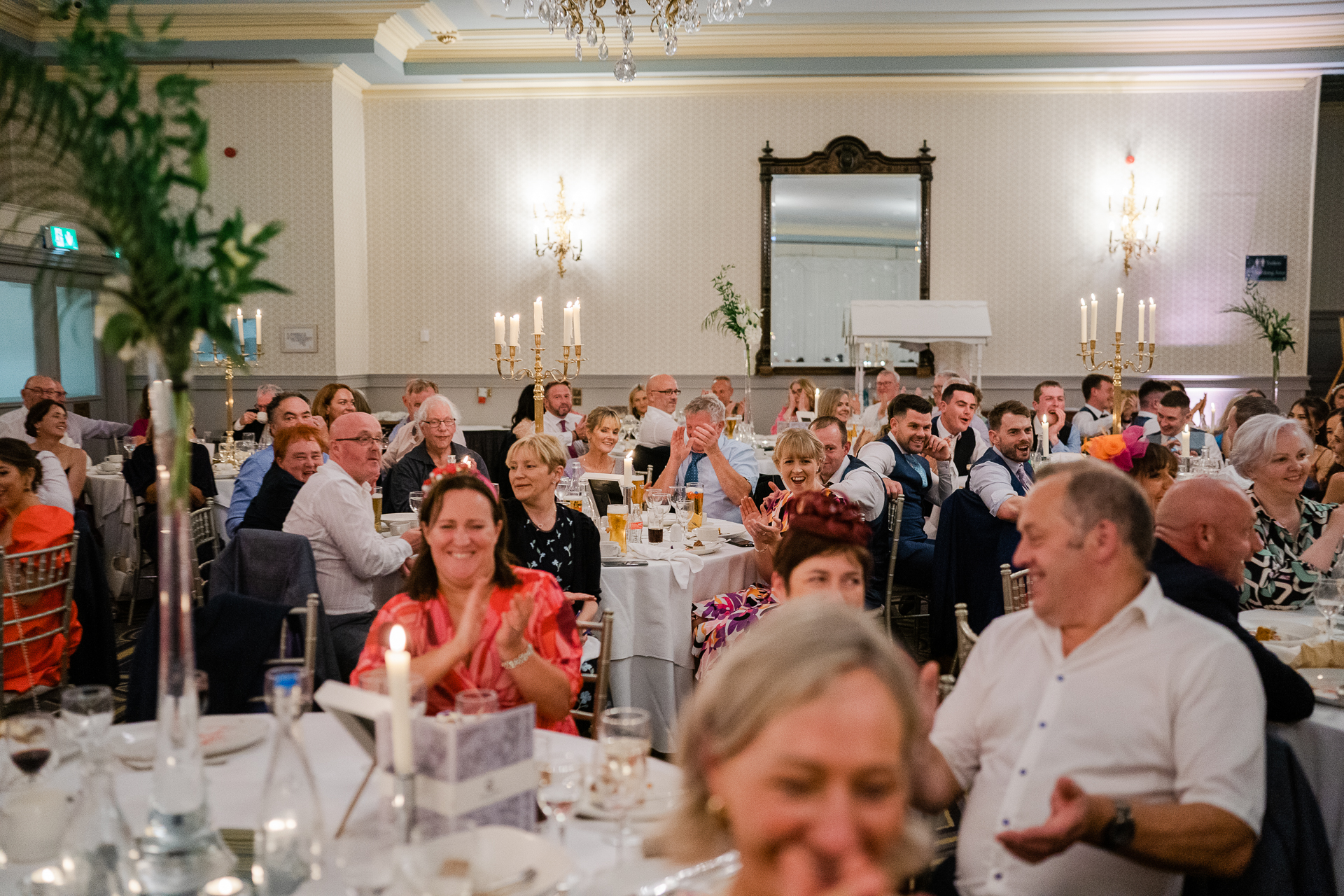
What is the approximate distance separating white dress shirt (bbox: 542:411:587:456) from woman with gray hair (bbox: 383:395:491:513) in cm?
177

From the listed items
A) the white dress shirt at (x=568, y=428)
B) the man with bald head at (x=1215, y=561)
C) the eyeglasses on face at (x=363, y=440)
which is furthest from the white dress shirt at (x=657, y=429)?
the man with bald head at (x=1215, y=561)

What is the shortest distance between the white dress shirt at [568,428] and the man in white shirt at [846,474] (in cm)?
251

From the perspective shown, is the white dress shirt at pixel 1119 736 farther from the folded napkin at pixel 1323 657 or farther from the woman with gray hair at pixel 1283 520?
the woman with gray hair at pixel 1283 520

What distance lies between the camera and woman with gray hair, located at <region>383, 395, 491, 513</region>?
5.21m

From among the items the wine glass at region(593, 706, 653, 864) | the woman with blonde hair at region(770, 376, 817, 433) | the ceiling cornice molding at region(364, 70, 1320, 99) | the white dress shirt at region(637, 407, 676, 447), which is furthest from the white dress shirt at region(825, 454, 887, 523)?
the ceiling cornice molding at region(364, 70, 1320, 99)

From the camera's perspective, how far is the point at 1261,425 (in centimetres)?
348

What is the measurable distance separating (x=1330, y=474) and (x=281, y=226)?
195 inches

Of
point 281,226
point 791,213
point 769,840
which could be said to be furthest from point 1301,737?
point 791,213

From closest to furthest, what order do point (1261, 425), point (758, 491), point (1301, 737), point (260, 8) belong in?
point (1301, 737)
point (1261, 425)
point (758, 491)
point (260, 8)

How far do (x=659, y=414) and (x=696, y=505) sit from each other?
7.42ft

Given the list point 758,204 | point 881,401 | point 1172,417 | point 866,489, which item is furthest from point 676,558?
point 758,204

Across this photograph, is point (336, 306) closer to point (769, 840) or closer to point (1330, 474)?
point (1330, 474)

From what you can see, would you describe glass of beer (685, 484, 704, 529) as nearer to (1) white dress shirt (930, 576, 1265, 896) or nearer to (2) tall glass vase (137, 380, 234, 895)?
(1) white dress shirt (930, 576, 1265, 896)

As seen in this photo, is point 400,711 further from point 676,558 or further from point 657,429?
point 657,429
